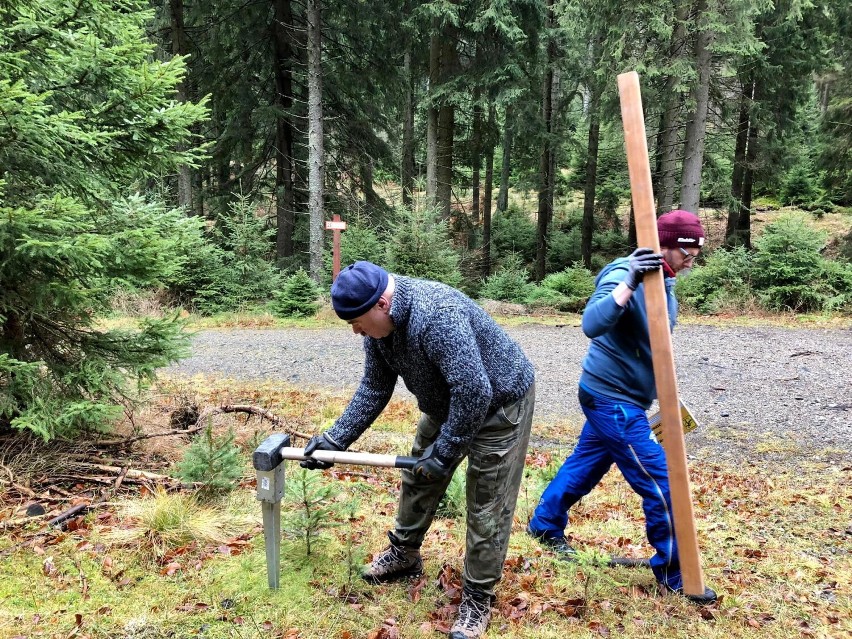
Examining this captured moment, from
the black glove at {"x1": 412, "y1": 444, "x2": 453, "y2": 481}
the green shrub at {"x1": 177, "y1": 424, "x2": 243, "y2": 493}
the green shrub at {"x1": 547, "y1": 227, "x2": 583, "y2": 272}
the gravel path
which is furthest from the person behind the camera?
the green shrub at {"x1": 547, "y1": 227, "x2": 583, "y2": 272}

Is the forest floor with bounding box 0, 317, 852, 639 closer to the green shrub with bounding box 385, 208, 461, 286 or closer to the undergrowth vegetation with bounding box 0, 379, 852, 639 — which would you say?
the undergrowth vegetation with bounding box 0, 379, 852, 639

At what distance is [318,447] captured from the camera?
2924 millimetres

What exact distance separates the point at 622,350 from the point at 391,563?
1801 millimetres

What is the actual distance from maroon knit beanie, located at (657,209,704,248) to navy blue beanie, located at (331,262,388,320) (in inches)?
64.0

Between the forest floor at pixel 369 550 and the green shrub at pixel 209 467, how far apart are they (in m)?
0.13

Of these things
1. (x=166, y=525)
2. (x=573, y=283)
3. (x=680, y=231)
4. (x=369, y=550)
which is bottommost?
(x=369, y=550)

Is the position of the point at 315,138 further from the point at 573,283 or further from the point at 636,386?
the point at 636,386

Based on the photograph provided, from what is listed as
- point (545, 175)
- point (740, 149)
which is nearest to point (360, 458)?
point (545, 175)

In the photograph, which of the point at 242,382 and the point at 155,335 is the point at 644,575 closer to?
the point at 155,335

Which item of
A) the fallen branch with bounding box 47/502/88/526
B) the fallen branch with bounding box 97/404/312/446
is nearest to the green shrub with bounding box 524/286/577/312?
the fallen branch with bounding box 97/404/312/446

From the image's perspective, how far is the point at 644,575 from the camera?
11.5ft

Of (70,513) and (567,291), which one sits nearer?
(70,513)

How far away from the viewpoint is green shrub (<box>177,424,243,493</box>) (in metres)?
4.00

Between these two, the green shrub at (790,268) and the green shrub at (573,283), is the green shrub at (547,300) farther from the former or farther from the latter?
the green shrub at (790,268)
